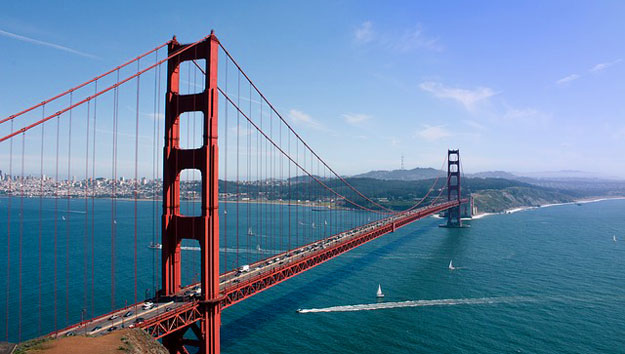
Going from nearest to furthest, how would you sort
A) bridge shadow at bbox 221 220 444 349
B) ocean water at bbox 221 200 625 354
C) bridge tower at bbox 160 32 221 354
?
bridge tower at bbox 160 32 221 354, ocean water at bbox 221 200 625 354, bridge shadow at bbox 221 220 444 349

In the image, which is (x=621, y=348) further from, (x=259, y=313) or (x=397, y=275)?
(x=259, y=313)

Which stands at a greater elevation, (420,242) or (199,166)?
(199,166)

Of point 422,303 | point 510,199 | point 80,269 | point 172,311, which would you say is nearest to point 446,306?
point 422,303

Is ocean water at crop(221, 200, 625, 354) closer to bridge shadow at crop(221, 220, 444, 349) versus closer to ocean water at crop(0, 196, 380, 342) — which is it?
bridge shadow at crop(221, 220, 444, 349)

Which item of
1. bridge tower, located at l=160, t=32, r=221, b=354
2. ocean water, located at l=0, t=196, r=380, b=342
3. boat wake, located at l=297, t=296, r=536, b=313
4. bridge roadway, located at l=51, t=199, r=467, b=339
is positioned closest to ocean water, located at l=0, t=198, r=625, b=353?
boat wake, located at l=297, t=296, r=536, b=313

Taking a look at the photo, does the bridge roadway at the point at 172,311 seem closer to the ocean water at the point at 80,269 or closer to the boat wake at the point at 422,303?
the ocean water at the point at 80,269

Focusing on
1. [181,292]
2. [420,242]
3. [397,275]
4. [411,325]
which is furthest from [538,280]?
[181,292]

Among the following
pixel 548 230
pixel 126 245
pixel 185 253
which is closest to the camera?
pixel 185 253
